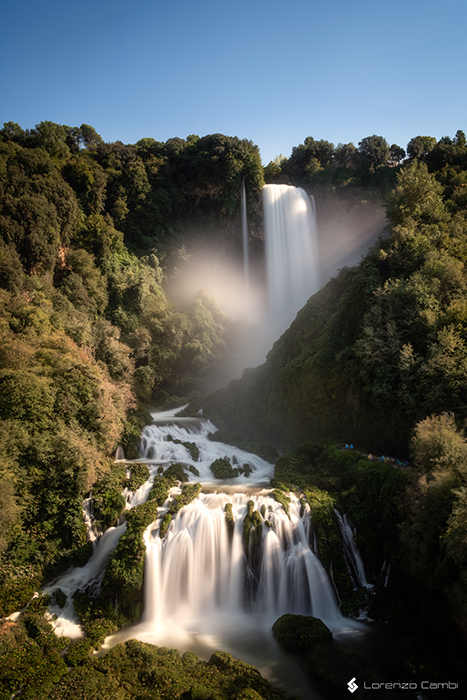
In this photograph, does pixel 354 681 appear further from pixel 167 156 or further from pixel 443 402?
pixel 167 156

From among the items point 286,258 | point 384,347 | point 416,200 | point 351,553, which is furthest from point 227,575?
point 286,258

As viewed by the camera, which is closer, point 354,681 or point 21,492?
point 354,681

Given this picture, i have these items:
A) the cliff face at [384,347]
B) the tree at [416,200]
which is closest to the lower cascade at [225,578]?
the cliff face at [384,347]

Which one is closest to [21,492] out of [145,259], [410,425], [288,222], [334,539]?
[334,539]

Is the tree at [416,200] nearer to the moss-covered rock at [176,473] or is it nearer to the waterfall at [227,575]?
the moss-covered rock at [176,473]

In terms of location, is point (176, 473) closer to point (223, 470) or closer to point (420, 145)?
point (223, 470)
